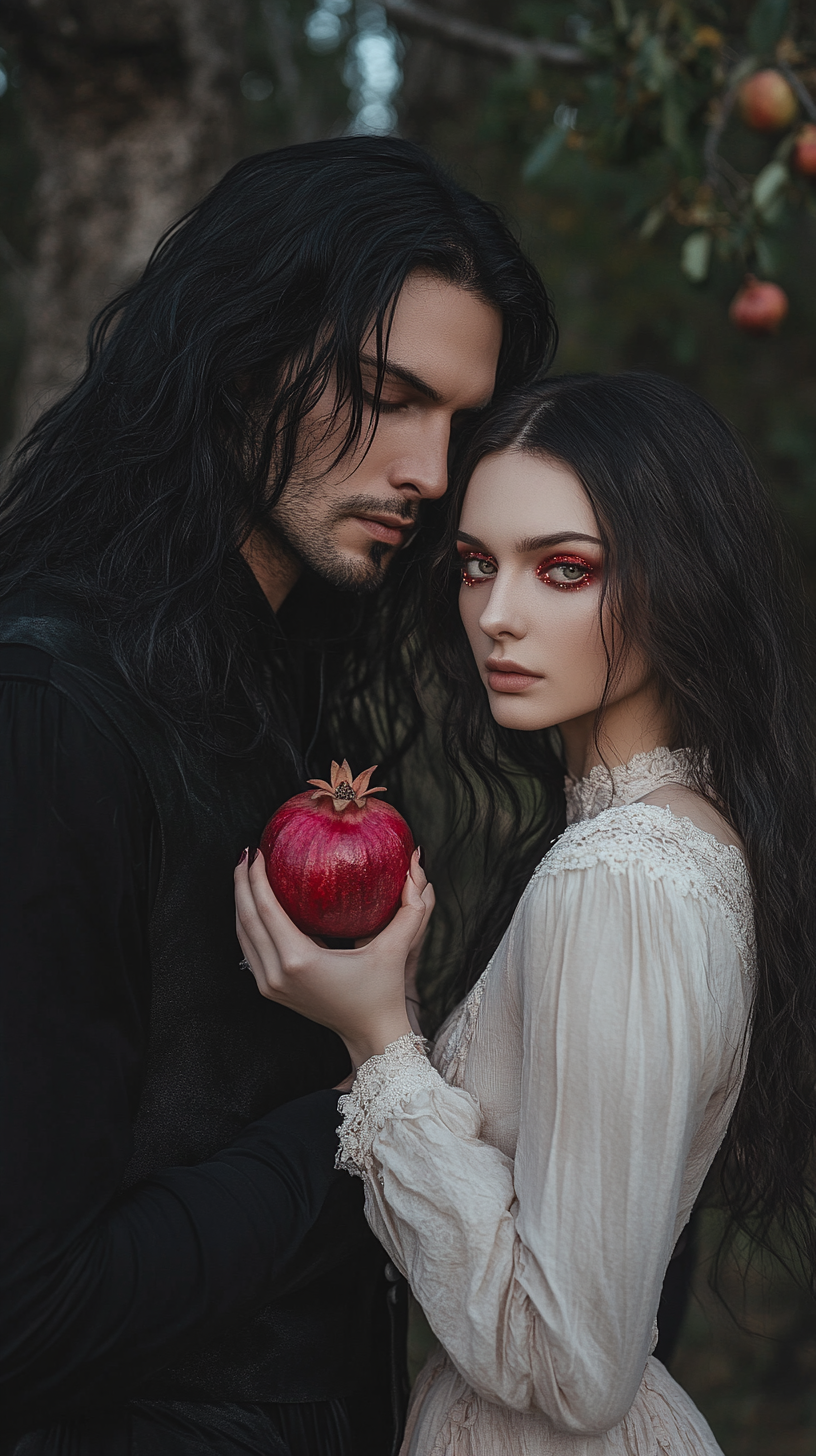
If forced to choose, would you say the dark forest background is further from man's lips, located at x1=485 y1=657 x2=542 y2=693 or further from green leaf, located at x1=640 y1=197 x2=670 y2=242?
man's lips, located at x1=485 y1=657 x2=542 y2=693

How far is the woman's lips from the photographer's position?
1.67m

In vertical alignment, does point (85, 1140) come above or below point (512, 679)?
below

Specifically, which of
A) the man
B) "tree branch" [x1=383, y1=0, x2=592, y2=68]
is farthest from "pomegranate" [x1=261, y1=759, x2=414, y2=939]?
"tree branch" [x1=383, y1=0, x2=592, y2=68]

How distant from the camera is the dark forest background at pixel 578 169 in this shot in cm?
288

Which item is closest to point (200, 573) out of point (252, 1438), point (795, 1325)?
point (252, 1438)

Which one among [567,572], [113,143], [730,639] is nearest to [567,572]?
[567,572]

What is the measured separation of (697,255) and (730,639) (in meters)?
1.62

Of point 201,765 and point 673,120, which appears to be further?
point 673,120

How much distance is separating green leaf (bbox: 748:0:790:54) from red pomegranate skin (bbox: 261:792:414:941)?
2325 mm

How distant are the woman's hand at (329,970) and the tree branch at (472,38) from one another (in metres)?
3.06

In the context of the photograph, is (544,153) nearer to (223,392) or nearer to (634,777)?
(223,392)

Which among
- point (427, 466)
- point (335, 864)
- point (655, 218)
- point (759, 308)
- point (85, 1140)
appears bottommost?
point (85, 1140)

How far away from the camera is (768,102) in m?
2.86

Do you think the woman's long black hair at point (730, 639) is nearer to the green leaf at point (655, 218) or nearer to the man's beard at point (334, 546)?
the man's beard at point (334, 546)
